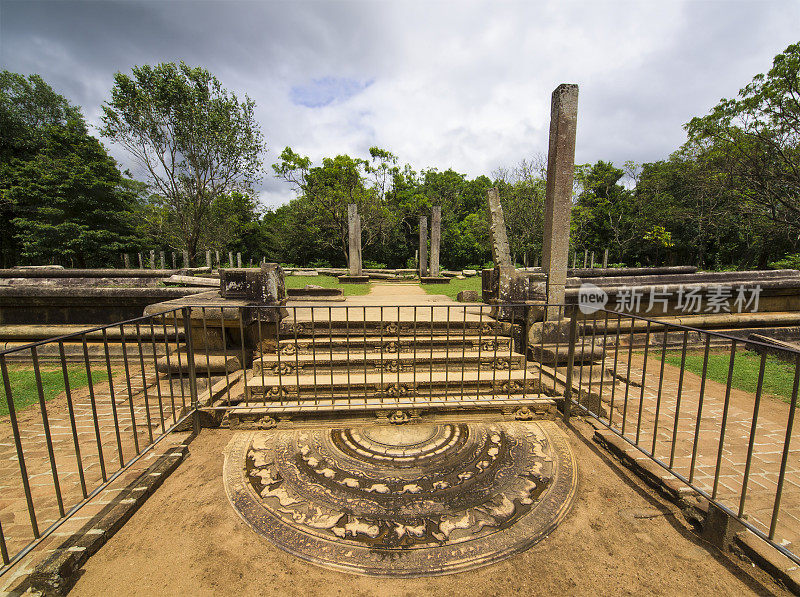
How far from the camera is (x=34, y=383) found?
197 inches

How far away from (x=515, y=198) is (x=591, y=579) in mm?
24201

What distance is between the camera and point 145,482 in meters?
2.56

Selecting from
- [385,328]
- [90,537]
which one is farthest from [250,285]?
[90,537]

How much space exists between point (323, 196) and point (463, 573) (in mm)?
25126

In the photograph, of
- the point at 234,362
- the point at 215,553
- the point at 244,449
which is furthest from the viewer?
the point at 234,362

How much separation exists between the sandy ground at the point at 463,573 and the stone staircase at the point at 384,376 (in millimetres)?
1251

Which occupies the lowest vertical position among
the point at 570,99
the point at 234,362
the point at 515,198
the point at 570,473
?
the point at 570,473

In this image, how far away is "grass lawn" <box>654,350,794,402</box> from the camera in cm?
461

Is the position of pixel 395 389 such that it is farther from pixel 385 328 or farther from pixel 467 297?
pixel 467 297

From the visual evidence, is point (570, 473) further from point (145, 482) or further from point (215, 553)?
point (145, 482)

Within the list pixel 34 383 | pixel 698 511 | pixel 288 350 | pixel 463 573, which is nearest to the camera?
pixel 463 573

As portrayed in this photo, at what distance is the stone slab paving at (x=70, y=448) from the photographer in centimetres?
228

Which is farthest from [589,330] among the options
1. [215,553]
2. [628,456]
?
[215,553]

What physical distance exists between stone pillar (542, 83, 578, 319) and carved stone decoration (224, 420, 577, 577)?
232 cm
